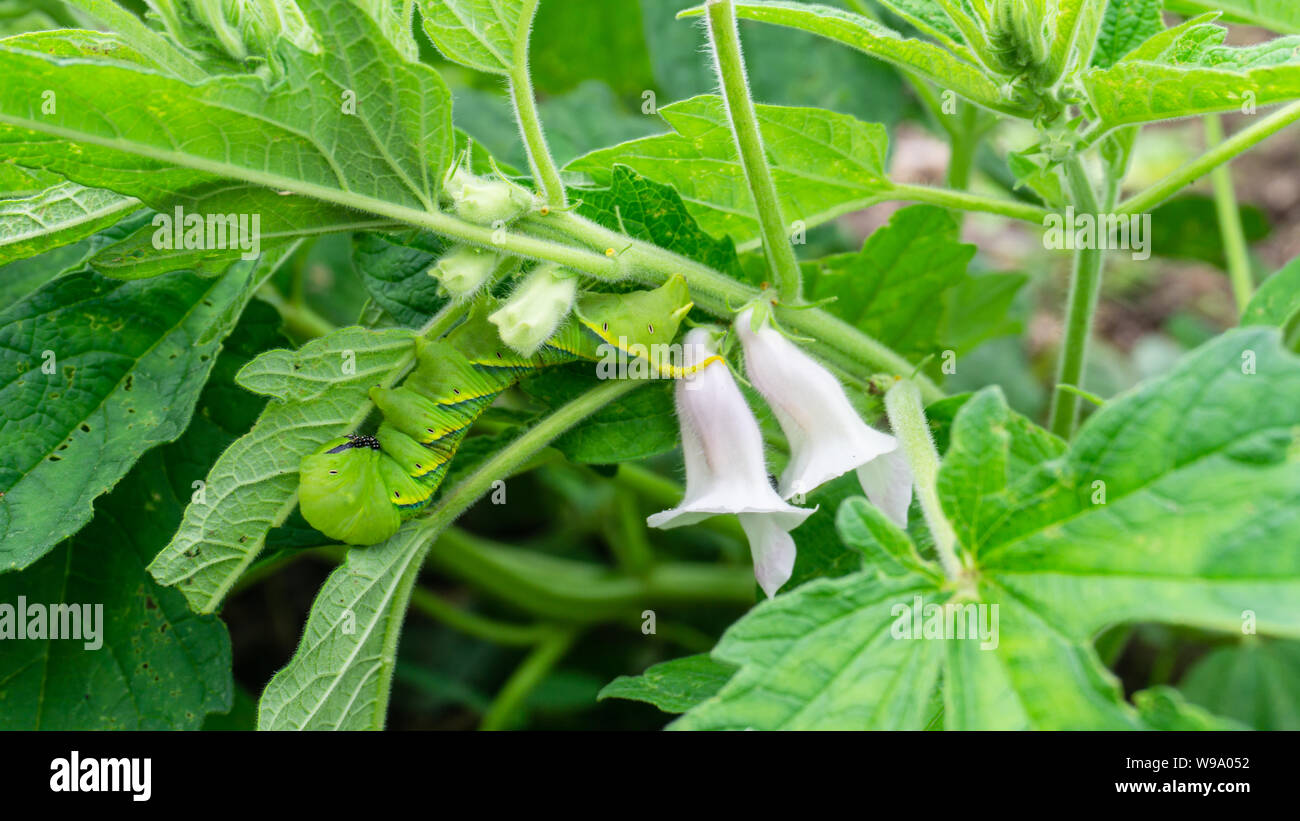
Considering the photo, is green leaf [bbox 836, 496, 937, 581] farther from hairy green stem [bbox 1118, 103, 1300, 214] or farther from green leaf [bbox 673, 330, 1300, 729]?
hairy green stem [bbox 1118, 103, 1300, 214]

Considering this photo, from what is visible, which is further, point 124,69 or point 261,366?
point 261,366

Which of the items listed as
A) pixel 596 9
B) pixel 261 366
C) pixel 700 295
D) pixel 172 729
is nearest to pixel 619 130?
pixel 596 9

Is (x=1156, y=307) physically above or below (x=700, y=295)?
above

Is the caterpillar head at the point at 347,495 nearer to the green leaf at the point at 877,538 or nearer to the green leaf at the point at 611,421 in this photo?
the green leaf at the point at 611,421

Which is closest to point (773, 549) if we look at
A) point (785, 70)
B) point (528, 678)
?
point (528, 678)

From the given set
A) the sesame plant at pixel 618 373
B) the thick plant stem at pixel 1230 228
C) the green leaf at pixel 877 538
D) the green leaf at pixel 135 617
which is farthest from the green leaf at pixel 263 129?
the thick plant stem at pixel 1230 228

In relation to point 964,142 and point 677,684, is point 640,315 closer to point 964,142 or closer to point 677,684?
point 677,684
